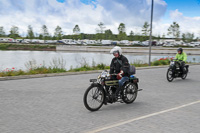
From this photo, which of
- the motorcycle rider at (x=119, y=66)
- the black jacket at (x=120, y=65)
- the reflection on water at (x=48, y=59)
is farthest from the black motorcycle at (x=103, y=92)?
the reflection on water at (x=48, y=59)

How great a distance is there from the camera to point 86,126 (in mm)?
4719

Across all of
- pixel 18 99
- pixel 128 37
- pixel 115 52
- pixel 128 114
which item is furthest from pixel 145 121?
pixel 128 37

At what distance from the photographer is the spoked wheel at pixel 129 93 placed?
6598 millimetres

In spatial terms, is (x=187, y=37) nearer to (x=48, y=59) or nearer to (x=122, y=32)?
(x=122, y=32)

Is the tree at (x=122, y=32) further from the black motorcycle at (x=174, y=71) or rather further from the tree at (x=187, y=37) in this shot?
the black motorcycle at (x=174, y=71)

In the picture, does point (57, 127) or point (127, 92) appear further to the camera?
point (127, 92)

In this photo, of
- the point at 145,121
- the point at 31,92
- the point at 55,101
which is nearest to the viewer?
the point at 145,121

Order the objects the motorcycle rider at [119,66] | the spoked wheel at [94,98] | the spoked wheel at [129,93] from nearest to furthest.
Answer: the spoked wheel at [94,98] < the motorcycle rider at [119,66] < the spoked wheel at [129,93]

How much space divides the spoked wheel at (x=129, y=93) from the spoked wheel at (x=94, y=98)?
86cm

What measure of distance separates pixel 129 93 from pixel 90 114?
63.9 inches

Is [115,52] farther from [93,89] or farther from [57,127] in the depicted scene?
[57,127]

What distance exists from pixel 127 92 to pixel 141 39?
3575 inches

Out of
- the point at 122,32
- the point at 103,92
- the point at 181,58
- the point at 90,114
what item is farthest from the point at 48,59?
the point at 122,32

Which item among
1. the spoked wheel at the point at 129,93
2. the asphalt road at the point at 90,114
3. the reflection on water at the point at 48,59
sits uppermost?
the reflection on water at the point at 48,59
